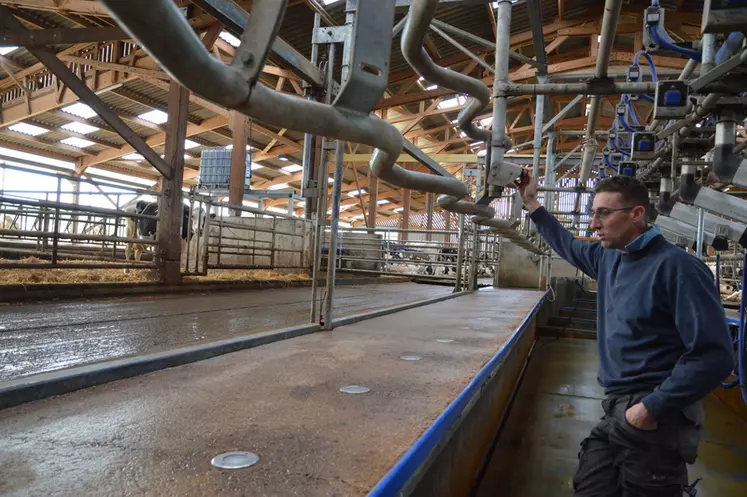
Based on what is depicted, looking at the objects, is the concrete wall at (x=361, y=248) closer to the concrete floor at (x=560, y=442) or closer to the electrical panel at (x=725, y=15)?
the concrete floor at (x=560, y=442)

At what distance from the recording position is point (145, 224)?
27.6ft

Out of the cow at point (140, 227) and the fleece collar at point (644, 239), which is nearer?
the fleece collar at point (644, 239)

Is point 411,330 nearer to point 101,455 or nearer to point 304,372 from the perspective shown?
point 304,372

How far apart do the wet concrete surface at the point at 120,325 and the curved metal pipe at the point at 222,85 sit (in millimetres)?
1543

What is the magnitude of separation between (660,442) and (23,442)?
1736mm

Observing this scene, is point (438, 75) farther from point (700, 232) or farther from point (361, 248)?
point (361, 248)

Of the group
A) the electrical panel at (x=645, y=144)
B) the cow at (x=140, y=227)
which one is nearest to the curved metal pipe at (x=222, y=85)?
the electrical panel at (x=645, y=144)

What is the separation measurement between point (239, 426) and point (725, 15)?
6.60 feet

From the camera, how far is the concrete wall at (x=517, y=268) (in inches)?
367

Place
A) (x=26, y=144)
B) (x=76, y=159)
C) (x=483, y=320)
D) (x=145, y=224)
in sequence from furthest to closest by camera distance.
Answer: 1. (x=76, y=159)
2. (x=26, y=144)
3. (x=145, y=224)
4. (x=483, y=320)

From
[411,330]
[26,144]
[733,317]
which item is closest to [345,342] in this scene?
[411,330]

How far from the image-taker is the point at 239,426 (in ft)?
4.28

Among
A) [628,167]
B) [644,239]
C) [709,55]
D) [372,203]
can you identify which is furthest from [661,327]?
[372,203]

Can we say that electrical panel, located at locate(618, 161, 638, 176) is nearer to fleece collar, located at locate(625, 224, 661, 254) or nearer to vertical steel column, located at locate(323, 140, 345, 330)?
vertical steel column, located at locate(323, 140, 345, 330)
